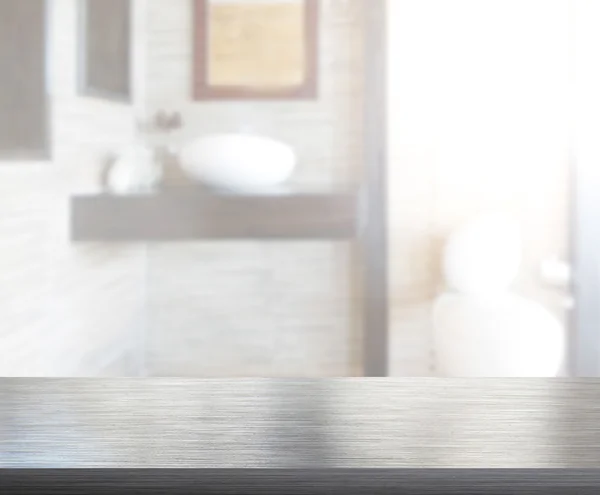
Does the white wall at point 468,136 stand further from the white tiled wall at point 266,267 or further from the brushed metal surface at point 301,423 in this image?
the brushed metal surface at point 301,423

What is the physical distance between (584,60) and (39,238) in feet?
2.50

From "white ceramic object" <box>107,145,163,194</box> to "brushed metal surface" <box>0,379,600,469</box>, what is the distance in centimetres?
68

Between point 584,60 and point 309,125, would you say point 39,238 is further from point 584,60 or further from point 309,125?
point 584,60

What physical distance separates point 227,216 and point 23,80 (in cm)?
36

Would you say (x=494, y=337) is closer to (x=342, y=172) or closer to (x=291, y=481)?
(x=342, y=172)

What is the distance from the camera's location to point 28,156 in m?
0.78

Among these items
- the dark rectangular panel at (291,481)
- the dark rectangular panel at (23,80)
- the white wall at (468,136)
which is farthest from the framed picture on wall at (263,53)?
the dark rectangular panel at (291,481)

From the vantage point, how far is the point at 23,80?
77 centimetres

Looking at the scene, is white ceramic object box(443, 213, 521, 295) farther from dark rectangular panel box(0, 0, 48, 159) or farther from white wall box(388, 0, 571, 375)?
dark rectangular panel box(0, 0, 48, 159)

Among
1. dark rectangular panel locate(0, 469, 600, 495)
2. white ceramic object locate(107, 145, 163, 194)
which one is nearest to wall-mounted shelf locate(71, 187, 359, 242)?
white ceramic object locate(107, 145, 163, 194)

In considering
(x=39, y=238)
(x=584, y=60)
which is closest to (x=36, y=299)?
(x=39, y=238)

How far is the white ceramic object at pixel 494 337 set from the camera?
1049 millimetres

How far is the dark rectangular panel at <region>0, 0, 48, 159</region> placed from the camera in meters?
0.72

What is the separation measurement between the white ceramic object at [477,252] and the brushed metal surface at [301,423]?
803 millimetres
